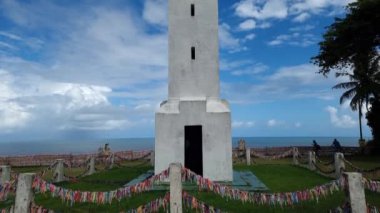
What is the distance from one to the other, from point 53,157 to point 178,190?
24.0 m

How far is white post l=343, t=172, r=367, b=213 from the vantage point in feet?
20.7

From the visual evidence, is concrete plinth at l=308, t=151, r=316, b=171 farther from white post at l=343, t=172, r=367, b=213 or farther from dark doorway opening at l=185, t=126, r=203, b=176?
white post at l=343, t=172, r=367, b=213

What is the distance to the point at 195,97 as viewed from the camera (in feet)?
44.4

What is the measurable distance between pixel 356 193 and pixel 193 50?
922 centimetres

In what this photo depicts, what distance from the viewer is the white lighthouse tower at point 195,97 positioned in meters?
12.8

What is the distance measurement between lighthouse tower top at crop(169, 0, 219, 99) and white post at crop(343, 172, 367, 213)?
782 centimetres

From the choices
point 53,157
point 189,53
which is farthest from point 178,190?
point 53,157

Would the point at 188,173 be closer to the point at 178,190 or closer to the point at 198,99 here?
the point at 178,190

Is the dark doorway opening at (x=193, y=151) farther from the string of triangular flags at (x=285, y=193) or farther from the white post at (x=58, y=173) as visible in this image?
the string of triangular flags at (x=285, y=193)

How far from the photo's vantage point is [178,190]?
275 inches

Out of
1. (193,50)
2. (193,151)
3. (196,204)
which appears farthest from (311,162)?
(196,204)

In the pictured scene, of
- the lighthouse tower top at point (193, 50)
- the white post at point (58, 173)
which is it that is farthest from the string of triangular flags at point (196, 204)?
the white post at point (58, 173)

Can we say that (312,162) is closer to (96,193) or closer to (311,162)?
(311,162)

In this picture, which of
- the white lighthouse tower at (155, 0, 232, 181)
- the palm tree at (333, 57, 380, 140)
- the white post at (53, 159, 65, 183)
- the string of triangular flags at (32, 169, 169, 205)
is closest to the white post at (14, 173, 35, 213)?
the string of triangular flags at (32, 169, 169, 205)
